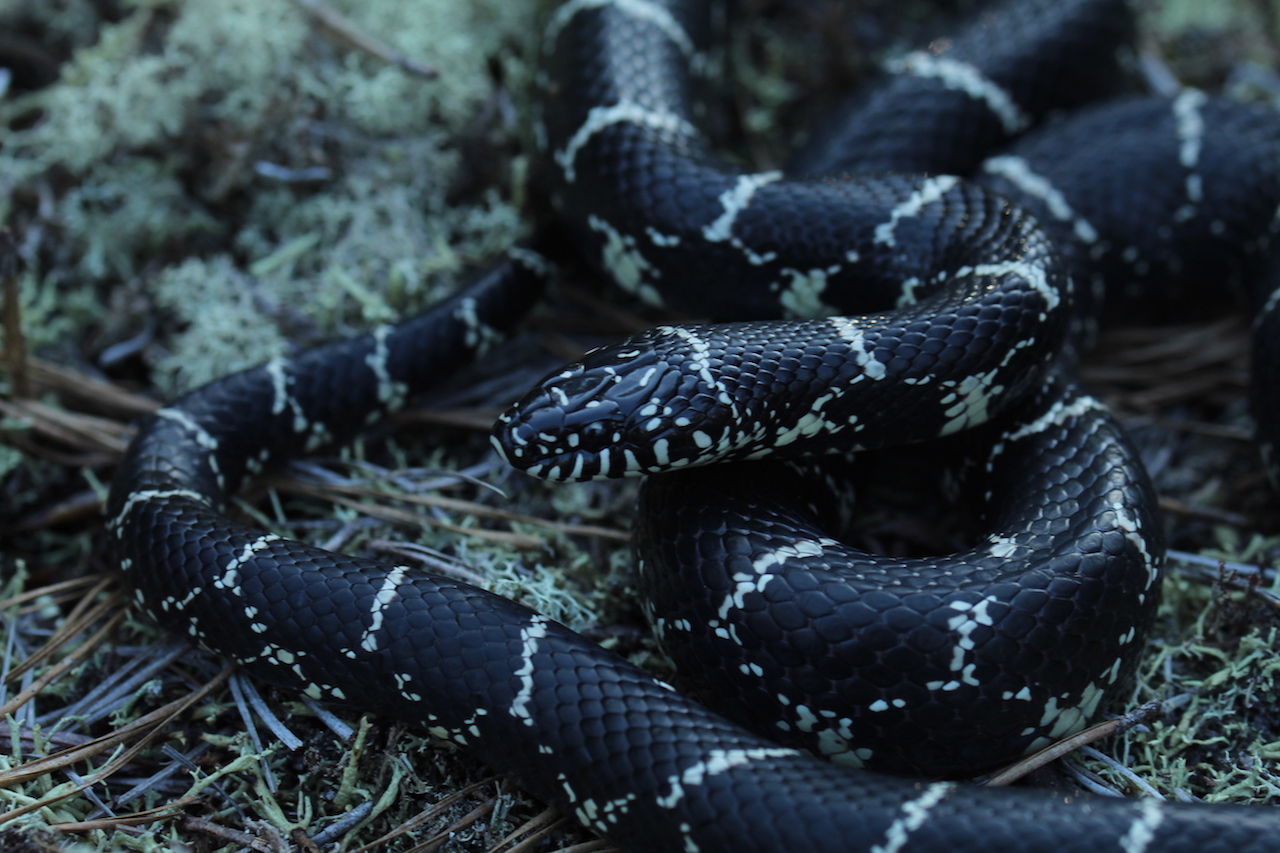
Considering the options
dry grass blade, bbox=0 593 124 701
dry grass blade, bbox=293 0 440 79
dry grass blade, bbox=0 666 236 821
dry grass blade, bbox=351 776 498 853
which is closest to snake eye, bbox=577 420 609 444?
dry grass blade, bbox=351 776 498 853

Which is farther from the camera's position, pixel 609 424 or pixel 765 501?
pixel 765 501

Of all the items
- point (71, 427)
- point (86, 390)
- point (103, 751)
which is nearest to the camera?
point (103, 751)

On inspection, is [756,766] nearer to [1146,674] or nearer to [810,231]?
[1146,674]

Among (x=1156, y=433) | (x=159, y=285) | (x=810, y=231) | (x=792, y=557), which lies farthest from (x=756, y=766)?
(x=159, y=285)

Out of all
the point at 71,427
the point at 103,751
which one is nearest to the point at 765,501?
the point at 103,751

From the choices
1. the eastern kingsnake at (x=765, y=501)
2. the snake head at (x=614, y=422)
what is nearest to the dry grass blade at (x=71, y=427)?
the eastern kingsnake at (x=765, y=501)

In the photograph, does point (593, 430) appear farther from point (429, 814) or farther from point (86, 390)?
point (86, 390)

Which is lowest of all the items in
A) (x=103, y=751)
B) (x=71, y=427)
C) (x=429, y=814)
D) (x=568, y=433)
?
(x=103, y=751)

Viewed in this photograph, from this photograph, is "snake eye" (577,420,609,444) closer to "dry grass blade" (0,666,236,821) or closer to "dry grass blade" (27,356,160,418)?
"dry grass blade" (0,666,236,821)
